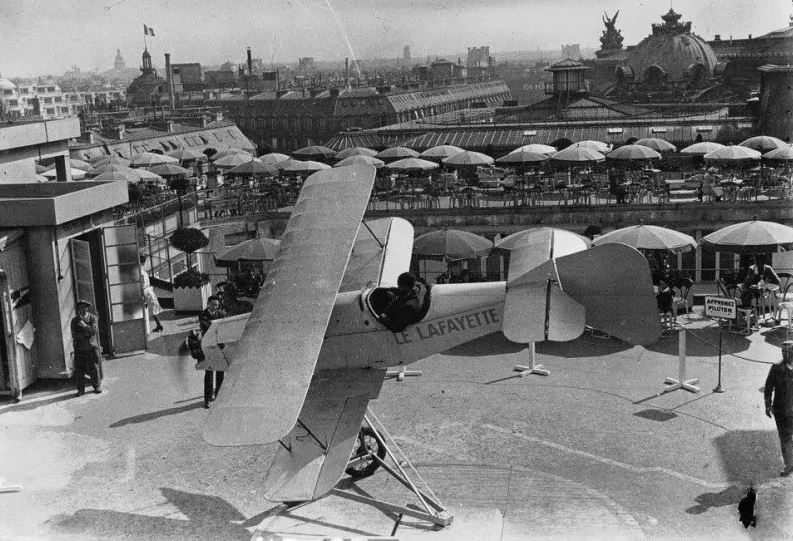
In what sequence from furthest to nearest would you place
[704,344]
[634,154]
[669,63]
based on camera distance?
[669,63] → [634,154] → [704,344]

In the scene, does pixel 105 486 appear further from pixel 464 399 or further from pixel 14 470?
pixel 464 399

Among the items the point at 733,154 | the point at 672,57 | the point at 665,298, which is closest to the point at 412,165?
the point at 733,154

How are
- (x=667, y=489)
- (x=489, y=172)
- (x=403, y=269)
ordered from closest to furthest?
(x=667, y=489)
(x=403, y=269)
(x=489, y=172)

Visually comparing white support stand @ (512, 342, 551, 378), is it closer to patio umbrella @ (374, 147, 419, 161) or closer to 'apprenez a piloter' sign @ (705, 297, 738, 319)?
'apprenez a piloter' sign @ (705, 297, 738, 319)

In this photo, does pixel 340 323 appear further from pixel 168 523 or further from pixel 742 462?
pixel 742 462

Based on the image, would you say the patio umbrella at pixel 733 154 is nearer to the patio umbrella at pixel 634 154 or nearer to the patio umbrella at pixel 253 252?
the patio umbrella at pixel 634 154

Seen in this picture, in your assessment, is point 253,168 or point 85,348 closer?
point 85,348

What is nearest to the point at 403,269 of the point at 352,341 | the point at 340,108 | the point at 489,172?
the point at 352,341
